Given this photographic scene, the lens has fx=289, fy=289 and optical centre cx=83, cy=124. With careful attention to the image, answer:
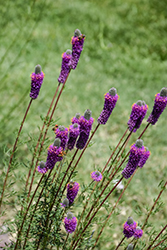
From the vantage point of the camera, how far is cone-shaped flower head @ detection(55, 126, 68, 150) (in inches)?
59.8

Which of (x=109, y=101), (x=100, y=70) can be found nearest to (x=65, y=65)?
(x=109, y=101)

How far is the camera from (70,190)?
1692 millimetres

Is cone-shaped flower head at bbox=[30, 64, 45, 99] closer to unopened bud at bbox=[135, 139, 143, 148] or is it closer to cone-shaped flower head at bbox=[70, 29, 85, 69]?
cone-shaped flower head at bbox=[70, 29, 85, 69]

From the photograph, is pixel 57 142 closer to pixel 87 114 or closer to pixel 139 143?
pixel 87 114

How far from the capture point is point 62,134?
1.53 metres

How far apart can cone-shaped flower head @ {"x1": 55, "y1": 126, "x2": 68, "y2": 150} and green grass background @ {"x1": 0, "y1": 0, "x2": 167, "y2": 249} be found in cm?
144

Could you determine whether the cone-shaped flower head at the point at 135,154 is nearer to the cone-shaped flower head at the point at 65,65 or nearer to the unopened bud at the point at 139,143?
the unopened bud at the point at 139,143

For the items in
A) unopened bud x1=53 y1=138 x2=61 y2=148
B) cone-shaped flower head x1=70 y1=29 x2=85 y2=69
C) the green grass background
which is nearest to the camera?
unopened bud x1=53 y1=138 x2=61 y2=148

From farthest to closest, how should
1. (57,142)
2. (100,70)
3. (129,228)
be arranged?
(100,70), (129,228), (57,142)

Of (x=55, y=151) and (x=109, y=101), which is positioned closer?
(x=55, y=151)

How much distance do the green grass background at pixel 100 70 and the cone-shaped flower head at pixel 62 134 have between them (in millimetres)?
1443

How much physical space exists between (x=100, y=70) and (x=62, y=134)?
195 inches

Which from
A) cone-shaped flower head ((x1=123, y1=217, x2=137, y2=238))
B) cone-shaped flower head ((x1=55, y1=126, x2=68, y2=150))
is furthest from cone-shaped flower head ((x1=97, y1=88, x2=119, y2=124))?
cone-shaped flower head ((x1=123, y1=217, x2=137, y2=238))

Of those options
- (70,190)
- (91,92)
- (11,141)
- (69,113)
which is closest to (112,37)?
(91,92)
